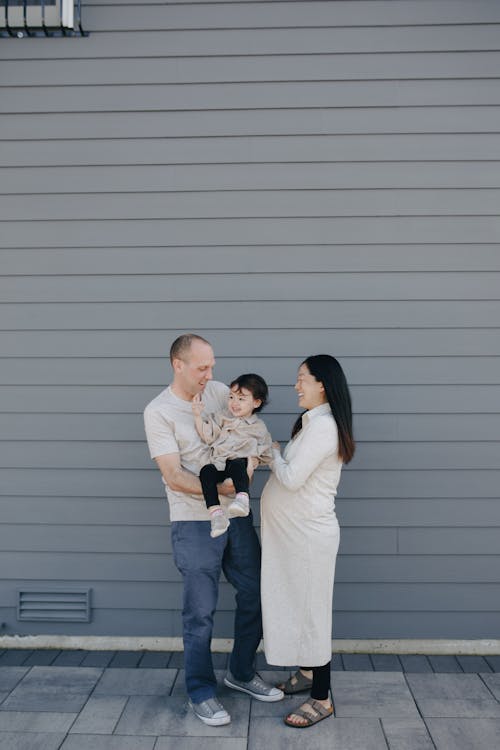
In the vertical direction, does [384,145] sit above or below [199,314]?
above

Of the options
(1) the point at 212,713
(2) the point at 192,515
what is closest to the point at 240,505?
(2) the point at 192,515

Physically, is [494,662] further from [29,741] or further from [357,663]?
[29,741]

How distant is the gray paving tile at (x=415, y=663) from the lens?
11.8 ft

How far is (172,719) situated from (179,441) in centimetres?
120

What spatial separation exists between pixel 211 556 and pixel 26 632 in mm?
1428

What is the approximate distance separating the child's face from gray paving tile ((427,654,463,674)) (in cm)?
170

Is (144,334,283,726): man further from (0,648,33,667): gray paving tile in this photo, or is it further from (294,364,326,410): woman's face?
(0,648,33,667): gray paving tile

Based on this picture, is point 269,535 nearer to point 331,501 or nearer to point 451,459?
point 331,501

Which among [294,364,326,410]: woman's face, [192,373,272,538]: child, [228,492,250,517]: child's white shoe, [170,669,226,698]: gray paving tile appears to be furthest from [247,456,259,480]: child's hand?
[170,669,226,698]: gray paving tile

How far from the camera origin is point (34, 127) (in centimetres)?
374

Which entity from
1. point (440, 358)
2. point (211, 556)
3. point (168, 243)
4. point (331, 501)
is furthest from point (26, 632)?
point (440, 358)

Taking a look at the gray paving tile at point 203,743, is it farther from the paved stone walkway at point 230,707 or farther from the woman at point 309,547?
the woman at point 309,547

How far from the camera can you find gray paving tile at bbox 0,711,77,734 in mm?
3016

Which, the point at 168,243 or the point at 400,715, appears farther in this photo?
the point at 168,243
